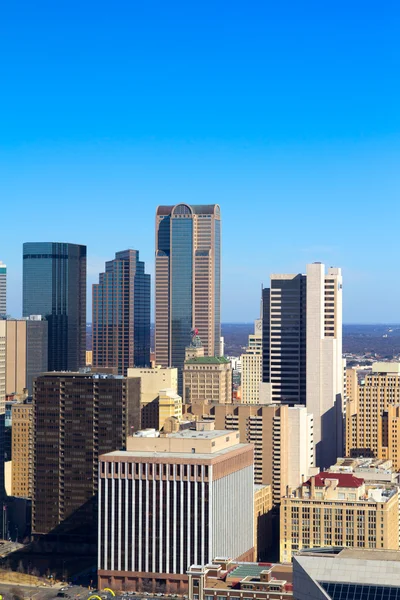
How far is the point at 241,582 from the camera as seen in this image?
8712cm

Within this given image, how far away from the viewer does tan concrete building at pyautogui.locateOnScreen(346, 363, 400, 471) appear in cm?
Result: 16000

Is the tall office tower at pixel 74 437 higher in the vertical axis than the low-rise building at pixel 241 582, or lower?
higher

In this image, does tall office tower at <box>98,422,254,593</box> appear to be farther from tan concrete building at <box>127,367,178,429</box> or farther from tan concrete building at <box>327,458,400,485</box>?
tan concrete building at <box>127,367,178,429</box>

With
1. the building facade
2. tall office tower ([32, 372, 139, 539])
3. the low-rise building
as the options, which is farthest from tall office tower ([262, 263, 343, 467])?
the building facade

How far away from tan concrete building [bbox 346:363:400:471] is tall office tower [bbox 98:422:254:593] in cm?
4694

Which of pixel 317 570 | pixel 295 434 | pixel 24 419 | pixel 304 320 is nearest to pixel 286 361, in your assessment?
pixel 304 320

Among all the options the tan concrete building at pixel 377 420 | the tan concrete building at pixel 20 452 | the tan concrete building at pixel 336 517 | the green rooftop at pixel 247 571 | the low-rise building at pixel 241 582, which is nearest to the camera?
the low-rise building at pixel 241 582

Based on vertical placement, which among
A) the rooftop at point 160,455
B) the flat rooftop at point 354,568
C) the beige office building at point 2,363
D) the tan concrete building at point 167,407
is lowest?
the flat rooftop at point 354,568

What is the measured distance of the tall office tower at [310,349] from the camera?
16338 centimetres

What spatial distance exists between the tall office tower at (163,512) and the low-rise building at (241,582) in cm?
1861

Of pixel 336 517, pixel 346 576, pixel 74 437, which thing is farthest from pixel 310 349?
pixel 346 576

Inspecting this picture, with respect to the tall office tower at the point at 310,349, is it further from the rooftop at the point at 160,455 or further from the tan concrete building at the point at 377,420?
the rooftop at the point at 160,455

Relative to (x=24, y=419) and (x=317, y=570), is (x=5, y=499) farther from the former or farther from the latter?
(x=317, y=570)

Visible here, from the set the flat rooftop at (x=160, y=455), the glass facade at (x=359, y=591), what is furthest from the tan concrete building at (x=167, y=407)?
the glass facade at (x=359, y=591)
